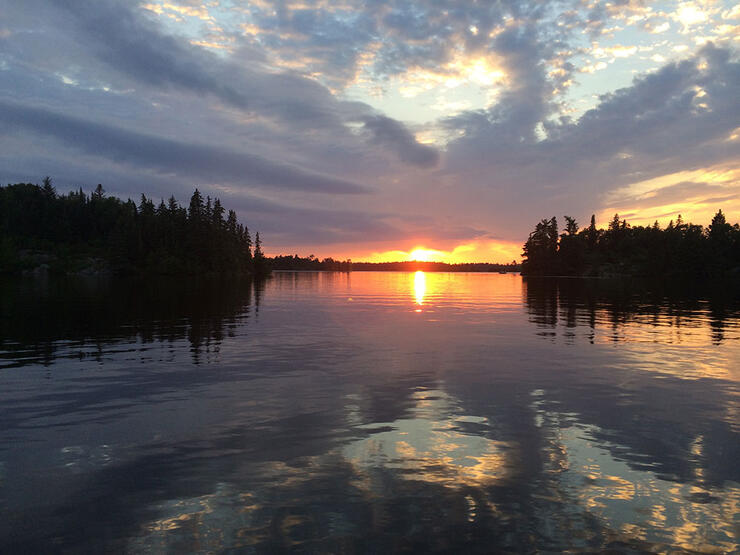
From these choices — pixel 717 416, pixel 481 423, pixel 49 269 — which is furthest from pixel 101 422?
pixel 49 269

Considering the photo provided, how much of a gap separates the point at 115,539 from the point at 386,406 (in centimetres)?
935

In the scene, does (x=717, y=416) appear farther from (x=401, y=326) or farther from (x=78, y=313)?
(x=78, y=313)

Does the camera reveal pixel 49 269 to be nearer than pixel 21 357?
No

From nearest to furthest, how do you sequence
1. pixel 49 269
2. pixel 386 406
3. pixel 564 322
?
1. pixel 386 406
2. pixel 564 322
3. pixel 49 269

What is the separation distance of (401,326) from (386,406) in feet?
75.3

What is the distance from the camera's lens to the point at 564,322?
1655 inches

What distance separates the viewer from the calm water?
8.01 metres

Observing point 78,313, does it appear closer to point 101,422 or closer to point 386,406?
point 101,422

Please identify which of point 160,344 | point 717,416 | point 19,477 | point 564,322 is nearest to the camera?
point 19,477

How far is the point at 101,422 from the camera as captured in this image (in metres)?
13.7

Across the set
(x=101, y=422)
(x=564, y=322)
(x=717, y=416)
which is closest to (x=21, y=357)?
(x=101, y=422)

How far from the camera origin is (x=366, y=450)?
1168 centimetres

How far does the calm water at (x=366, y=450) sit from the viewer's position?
8008 millimetres

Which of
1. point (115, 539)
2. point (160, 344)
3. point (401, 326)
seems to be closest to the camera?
point (115, 539)
